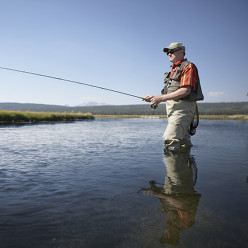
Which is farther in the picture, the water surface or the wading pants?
the wading pants

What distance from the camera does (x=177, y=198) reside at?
261 cm

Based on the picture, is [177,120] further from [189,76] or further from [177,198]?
[177,198]

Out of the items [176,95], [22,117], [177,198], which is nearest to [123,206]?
[177,198]

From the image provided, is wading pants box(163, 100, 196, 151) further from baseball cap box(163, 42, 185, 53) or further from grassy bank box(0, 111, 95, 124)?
grassy bank box(0, 111, 95, 124)

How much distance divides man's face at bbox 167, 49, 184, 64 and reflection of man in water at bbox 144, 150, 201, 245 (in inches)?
103

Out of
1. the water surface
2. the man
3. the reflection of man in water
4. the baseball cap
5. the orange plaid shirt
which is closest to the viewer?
the water surface

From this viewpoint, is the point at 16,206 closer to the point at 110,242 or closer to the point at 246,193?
the point at 110,242

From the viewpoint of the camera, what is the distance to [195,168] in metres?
4.21

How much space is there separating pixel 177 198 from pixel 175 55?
12.8ft

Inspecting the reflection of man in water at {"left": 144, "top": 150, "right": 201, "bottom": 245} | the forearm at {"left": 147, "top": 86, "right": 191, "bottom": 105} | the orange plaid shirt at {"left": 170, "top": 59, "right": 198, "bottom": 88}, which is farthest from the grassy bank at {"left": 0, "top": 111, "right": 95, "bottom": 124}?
the reflection of man in water at {"left": 144, "top": 150, "right": 201, "bottom": 245}

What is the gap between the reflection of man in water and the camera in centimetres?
190

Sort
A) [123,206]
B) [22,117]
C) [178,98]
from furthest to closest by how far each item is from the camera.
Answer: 1. [22,117]
2. [178,98]
3. [123,206]

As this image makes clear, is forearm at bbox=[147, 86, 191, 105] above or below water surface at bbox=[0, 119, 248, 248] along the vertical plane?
above

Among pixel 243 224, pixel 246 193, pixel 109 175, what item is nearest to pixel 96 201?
pixel 109 175
